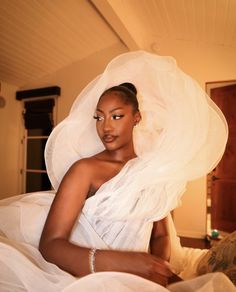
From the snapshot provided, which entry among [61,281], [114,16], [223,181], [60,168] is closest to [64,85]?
[114,16]

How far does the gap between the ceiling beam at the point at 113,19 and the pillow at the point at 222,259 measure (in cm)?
191

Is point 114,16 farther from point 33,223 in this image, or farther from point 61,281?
point 61,281

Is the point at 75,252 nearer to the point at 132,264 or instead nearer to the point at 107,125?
the point at 132,264

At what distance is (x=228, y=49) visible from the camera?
2.88 metres

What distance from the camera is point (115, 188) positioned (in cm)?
70

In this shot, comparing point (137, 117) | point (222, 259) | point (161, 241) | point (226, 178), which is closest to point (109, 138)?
point (137, 117)

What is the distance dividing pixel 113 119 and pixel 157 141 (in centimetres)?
17

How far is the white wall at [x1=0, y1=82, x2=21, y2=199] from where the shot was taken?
380cm

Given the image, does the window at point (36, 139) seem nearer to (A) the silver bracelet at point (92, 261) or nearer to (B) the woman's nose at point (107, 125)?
(B) the woman's nose at point (107, 125)

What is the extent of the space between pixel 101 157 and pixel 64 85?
3.20 metres

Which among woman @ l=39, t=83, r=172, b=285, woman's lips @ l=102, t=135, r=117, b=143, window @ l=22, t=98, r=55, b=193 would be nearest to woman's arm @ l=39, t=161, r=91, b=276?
woman @ l=39, t=83, r=172, b=285

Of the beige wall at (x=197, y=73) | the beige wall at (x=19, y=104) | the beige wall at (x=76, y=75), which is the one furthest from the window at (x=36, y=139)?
the beige wall at (x=197, y=73)

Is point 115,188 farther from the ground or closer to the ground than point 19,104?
closer to the ground

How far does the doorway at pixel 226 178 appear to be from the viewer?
9.29ft
